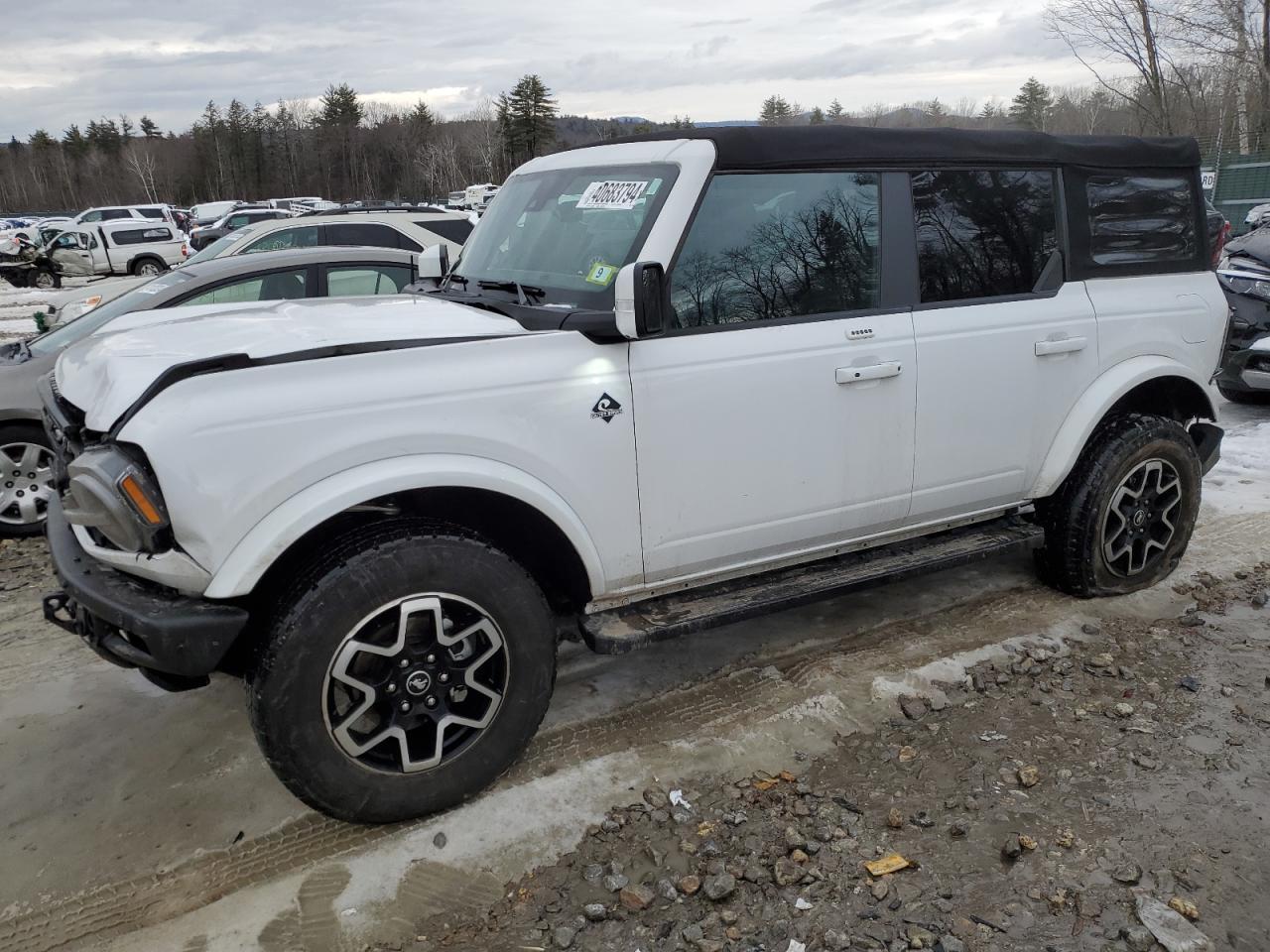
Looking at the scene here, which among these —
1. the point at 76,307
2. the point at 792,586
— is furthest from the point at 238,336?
the point at 76,307

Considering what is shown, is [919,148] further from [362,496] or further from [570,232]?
[362,496]

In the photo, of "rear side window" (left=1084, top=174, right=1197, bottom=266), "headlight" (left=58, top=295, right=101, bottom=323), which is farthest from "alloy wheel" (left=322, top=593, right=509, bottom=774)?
"headlight" (left=58, top=295, right=101, bottom=323)

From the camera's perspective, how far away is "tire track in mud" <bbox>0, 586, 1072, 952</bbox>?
264 centimetres

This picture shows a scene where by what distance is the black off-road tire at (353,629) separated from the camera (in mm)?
2646

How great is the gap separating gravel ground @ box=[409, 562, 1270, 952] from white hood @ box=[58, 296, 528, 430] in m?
1.70

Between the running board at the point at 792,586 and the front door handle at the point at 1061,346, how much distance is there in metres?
0.83

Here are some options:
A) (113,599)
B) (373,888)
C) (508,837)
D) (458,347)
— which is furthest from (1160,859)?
(113,599)

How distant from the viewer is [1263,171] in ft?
68.1

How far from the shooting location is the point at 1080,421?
4.13m

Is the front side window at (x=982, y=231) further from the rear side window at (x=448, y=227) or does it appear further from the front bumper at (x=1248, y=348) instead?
the rear side window at (x=448, y=227)

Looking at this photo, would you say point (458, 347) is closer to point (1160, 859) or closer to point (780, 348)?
point (780, 348)

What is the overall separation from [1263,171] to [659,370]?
23480 millimetres

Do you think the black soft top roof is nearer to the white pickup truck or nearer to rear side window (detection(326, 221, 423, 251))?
rear side window (detection(326, 221, 423, 251))

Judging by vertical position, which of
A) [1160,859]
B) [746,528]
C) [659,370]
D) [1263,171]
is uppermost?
[1263,171]
